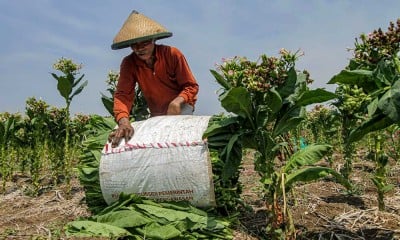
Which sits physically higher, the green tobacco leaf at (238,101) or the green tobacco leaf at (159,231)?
the green tobacco leaf at (238,101)

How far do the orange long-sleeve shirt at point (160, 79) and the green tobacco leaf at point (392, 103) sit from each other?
6.43 ft

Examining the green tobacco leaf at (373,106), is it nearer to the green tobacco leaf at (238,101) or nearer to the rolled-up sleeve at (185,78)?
the green tobacco leaf at (238,101)

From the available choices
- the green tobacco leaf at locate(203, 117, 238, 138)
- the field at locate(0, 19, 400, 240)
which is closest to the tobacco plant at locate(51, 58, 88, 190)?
the field at locate(0, 19, 400, 240)

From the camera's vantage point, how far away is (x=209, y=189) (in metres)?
3.73

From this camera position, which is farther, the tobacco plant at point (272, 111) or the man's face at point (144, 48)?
the man's face at point (144, 48)

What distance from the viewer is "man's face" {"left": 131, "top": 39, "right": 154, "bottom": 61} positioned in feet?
14.4

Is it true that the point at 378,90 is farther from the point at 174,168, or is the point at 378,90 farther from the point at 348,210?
the point at 348,210

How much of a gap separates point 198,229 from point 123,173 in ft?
2.41

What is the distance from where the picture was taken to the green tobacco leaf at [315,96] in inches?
133

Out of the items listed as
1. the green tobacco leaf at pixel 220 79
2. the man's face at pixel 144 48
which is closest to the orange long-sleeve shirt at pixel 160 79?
the man's face at pixel 144 48

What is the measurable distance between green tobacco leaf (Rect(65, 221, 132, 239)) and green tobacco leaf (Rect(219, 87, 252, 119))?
116 cm

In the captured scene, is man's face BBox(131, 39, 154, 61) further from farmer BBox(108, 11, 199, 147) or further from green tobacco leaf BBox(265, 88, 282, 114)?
green tobacco leaf BBox(265, 88, 282, 114)

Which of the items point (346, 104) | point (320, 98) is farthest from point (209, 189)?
point (346, 104)

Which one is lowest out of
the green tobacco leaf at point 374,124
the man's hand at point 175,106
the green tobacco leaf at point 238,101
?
the green tobacco leaf at point 374,124
